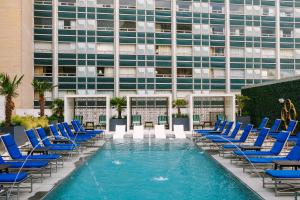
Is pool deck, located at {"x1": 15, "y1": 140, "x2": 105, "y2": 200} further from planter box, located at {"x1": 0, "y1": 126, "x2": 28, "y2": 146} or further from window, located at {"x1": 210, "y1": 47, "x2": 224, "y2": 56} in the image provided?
window, located at {"x1": 210, "y1": 47, "x2": 224, "y2": 56}

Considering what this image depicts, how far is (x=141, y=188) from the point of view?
30.7 ft

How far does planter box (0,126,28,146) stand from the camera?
17688 mm

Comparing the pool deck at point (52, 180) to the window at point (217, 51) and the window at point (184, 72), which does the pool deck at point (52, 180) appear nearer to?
the window at point (184, 72)

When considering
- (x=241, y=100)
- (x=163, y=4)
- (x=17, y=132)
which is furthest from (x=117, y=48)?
(x=17, y=132)

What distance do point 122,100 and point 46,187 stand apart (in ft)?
73.8

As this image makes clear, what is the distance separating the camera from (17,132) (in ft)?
59.4

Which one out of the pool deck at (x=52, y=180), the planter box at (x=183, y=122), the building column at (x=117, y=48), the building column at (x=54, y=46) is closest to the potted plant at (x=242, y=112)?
the planter box at (x=183, y=122)

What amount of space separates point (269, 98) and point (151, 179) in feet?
60.3

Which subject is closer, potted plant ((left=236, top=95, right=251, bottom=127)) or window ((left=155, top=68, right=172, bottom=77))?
potted plant ((left=236, top=95, right=251, bottom=127))

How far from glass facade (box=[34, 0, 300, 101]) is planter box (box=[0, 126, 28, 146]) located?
30784mm

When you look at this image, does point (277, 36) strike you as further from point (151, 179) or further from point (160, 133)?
point (151, 179)

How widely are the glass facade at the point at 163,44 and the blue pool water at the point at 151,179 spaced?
35.4 m

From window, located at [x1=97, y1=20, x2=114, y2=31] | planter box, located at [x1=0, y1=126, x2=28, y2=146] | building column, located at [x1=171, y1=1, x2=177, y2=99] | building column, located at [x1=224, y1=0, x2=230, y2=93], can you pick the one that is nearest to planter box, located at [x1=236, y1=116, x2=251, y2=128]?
planter box, located at [x1=0, y1=126, x2=28, y2=146]

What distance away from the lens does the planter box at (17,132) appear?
17.7 meters
